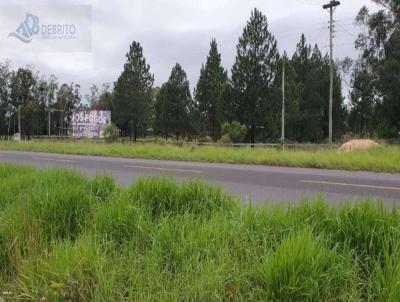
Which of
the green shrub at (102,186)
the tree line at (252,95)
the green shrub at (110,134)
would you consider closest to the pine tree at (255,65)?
the tree line at (252,95)

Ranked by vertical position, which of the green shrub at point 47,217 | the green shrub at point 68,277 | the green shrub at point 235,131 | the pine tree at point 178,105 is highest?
the pine tree at point 178,105

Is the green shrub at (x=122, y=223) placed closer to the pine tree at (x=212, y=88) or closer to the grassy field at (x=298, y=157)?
the grassy field at (x=298, y=157)

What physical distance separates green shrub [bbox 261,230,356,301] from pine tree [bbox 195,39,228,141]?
54840 mm

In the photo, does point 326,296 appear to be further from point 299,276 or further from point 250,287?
point 250,287

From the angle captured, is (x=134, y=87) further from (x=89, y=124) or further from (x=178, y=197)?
(x=178, y=197)

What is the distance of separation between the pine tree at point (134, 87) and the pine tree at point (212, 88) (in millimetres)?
8658

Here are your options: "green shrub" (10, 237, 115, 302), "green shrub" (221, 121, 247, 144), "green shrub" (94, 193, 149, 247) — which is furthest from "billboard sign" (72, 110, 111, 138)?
"green shrub" (10, 237, 115, 302)

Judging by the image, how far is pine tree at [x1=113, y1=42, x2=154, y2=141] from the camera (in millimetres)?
66625

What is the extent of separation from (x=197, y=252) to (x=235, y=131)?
4517cm

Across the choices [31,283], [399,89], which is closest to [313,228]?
[31,283]

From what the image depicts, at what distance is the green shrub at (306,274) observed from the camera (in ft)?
11.2

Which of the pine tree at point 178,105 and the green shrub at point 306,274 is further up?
the pine tree at point 178,105

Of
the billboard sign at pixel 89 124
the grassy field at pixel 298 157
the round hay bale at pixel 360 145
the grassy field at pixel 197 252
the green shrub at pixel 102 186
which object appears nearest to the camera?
the grassy field at pixel 197 252

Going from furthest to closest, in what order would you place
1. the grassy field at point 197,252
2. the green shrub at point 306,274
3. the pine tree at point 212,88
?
1. the pine tree at point 212,88
2. the grassy field at point 197,252
3. the green shrub at point 306,274
